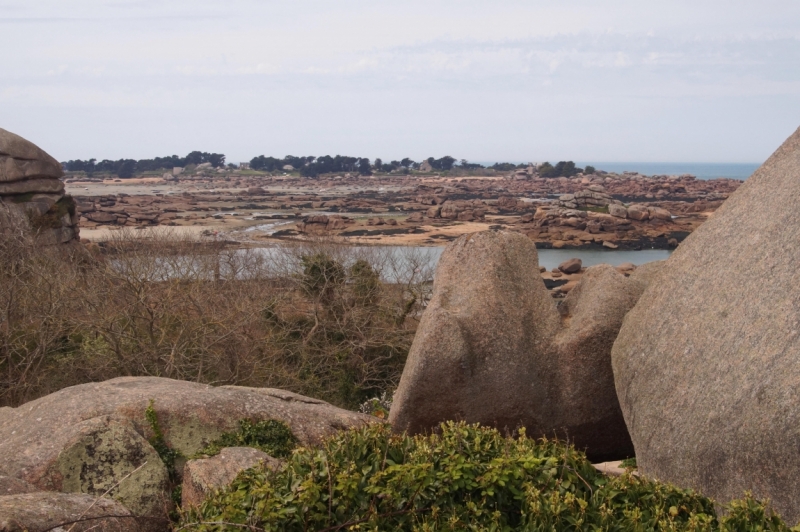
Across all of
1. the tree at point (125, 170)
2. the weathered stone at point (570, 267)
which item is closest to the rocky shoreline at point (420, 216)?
the weathered stone at point (570, 267)

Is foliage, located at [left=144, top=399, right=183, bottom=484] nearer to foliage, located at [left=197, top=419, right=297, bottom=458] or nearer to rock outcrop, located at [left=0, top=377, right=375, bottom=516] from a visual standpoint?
rock outcrop, located at [left=0, top=377, right=375, bottom=516]

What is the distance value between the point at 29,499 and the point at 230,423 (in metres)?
4.19

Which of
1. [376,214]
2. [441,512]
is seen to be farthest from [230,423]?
[376,214]

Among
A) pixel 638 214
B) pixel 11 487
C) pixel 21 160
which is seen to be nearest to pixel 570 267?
pixel 638 214

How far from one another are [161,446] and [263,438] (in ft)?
4.70

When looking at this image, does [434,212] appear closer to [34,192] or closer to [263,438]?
[34,192]

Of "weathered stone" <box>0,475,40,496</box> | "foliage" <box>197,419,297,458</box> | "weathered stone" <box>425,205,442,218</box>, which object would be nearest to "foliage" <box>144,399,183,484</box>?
"foliage" <box>197,419,297,458</box>

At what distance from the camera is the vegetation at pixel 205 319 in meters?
19.9

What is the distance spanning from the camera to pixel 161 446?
1021cm

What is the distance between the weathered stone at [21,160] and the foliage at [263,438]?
29.1 m

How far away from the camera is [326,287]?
27.6m

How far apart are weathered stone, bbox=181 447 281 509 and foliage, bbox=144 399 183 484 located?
3.59 feet

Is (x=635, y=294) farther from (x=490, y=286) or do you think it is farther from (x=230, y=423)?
(x=230, y=423)

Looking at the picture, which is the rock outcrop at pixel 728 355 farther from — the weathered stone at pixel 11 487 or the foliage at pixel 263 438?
the weathered stone at pixel 11 487
